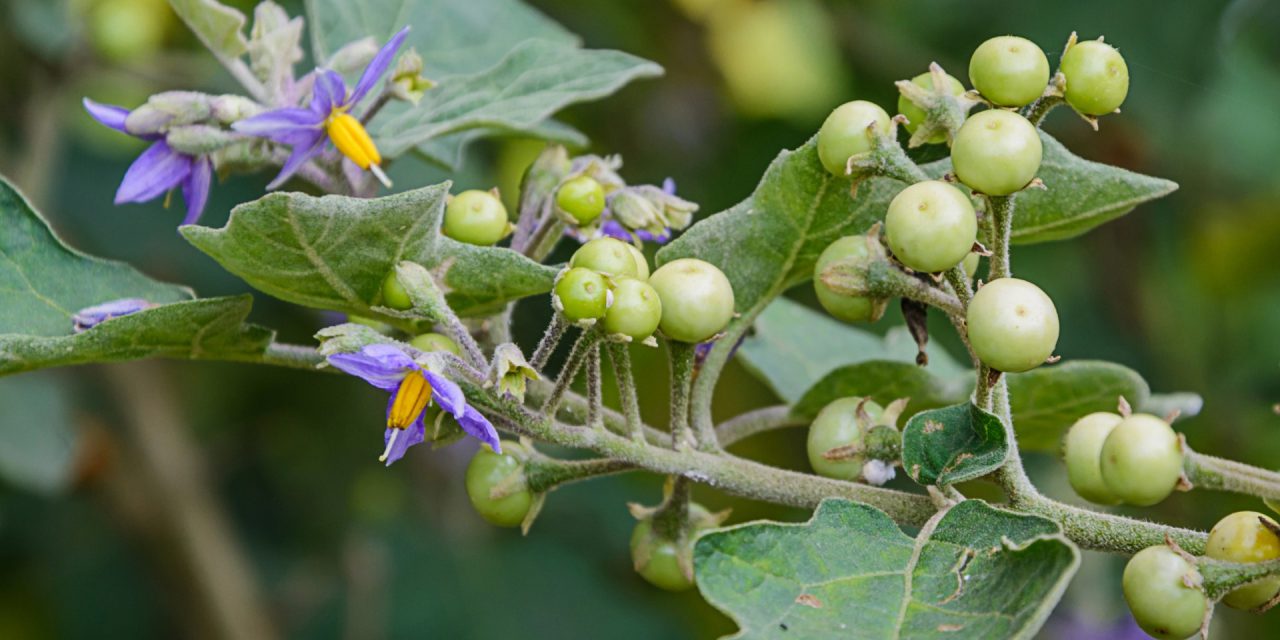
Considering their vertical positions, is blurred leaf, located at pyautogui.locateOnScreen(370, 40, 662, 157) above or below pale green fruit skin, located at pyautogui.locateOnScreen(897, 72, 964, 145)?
below

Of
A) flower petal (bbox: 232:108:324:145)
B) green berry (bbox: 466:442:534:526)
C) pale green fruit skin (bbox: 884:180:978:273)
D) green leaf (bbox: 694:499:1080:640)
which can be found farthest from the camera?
flower petal (bbox: 232:108:324:145)

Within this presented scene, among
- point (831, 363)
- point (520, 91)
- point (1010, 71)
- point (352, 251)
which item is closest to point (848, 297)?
point (1010, 71)

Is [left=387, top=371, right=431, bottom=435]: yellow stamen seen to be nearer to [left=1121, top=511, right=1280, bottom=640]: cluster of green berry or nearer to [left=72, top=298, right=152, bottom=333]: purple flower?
[left=72, top=298, right=152, bottom=333]: purple flower

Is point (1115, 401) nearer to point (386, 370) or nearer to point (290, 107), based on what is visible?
point (386, 370)

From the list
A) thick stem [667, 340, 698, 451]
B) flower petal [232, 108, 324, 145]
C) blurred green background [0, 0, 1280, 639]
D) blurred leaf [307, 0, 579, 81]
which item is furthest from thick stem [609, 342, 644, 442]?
blurred green background [0, 0, 1280, 639]

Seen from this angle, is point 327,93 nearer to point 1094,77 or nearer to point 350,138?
point 350,138

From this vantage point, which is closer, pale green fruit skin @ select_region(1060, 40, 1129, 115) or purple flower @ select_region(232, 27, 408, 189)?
pale green fruit skin @ select_region(1060, 40, 1129, 115)

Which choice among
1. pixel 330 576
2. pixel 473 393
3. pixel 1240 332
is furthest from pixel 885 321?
pixel 473 393
